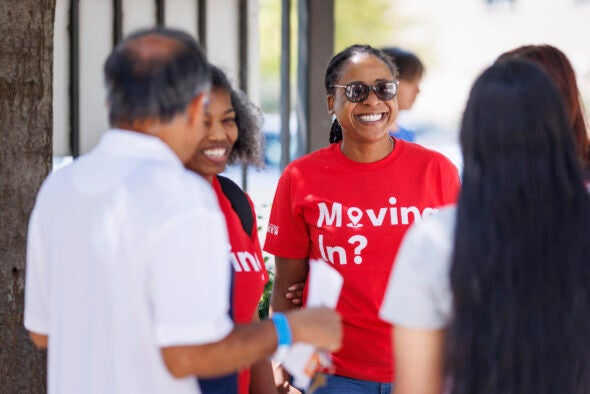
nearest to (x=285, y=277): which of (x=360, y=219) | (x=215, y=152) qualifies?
(x=360, y=219)

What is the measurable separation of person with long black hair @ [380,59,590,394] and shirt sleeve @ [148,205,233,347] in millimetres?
417

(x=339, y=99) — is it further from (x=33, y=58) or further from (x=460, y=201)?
(x=460, y=201)

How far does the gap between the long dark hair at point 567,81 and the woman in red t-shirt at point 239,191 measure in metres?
0.86

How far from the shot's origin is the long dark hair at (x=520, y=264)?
191 centimetres

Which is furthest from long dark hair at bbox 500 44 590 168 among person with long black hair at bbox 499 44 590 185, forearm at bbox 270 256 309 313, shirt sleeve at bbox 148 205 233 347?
shirt sleeve at bbox 148 205 233 347

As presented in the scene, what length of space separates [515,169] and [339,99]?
177cm

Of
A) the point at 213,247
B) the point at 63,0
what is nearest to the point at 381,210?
the point at 213,247

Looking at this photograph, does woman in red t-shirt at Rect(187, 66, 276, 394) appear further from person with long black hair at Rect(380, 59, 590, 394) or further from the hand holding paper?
person with long black hair at Rect(380, 59, 590, 394)

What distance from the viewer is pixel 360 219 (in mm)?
3328

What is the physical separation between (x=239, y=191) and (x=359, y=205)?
0.52 meters

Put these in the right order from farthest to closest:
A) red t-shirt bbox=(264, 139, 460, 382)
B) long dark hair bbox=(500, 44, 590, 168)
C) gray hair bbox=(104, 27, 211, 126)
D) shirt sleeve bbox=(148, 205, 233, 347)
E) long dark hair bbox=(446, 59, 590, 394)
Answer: red t-shirt bbox=(264, 139, 460, 382)
long dark hair bbox=(500, 44, 590, 168)
gray hair bbox=(104, 27, 211, 126)
shirt sleeve bbox=(148, 205, 233, 347)
long dark hair bbox=(446, 59, 590, 394)

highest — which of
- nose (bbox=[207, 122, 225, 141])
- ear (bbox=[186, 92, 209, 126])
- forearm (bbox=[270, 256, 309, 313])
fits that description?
ear (bbox=[186, 92, 209, 126])

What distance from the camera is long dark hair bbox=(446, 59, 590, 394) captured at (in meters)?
1.91

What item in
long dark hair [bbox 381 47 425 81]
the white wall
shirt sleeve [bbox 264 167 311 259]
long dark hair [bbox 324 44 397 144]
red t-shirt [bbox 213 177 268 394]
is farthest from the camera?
the white wall
